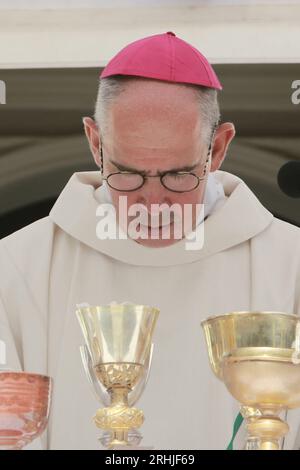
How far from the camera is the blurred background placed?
5.02 metres

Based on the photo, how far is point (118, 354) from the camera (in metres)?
2.66

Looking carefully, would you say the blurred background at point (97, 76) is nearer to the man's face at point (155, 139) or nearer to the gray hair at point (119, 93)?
the gray hair at point (119, 93)

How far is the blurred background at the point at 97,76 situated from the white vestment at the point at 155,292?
0.42m

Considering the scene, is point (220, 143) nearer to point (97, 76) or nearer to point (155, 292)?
point (155, 292)

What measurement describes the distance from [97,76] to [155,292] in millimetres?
1032

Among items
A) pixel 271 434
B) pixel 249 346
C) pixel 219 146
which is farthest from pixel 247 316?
pixel 219 146

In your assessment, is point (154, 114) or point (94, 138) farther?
point (94, 138)

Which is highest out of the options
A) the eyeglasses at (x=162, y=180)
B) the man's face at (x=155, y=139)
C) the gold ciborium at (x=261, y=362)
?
the man's face at (x=155, y=139)

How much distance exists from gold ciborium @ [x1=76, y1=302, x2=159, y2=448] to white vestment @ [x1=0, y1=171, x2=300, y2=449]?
1333 mm

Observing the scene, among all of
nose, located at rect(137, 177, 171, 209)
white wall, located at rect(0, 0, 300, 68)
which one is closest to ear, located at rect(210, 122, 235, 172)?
nose, located at rect(137, 177, 171, 209)

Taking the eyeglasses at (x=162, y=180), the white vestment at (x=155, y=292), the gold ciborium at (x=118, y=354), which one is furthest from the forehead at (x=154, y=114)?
the gold ciborium at (x=118, y=354)

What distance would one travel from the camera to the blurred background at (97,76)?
16.5ft

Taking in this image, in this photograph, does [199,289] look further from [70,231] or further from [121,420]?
[121,420]

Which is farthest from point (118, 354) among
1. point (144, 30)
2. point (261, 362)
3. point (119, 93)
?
point (144, 30)
